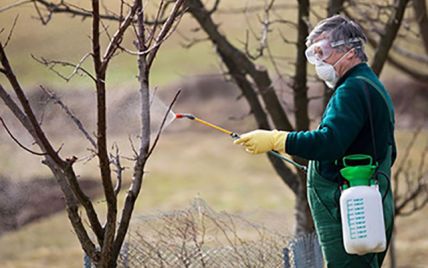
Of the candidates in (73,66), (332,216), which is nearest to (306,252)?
(332,216)

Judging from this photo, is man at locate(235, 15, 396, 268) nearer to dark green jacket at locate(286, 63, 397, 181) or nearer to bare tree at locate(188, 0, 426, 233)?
dark green jacket at locate(286, 63, 397, 181)

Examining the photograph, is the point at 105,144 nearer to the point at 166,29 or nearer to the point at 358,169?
the point at 166,29

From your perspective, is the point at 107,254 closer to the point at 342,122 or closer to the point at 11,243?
the point at 342,122

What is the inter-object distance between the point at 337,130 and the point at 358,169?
0.22 m

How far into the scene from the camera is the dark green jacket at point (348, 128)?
4.48m

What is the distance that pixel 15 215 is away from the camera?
18.0 meters

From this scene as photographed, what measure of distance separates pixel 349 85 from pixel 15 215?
1411 centimetres

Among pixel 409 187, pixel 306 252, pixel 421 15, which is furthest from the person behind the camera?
pixel 409 187

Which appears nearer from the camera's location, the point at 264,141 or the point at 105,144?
the point at 105,144

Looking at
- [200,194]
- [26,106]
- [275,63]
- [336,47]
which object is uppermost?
[200,194]

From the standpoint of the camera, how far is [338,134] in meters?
4.46

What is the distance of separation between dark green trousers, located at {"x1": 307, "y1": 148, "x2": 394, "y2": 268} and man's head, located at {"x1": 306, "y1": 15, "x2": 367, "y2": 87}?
0.43 meters

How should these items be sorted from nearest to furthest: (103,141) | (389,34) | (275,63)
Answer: (103,141)
(389,34)
(275,63)

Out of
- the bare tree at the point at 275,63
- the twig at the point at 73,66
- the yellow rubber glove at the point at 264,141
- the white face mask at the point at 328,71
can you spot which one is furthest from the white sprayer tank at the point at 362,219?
the bare tree at the point at 275,63
